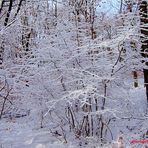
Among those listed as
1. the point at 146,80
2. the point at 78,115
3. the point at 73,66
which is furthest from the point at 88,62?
the point at 146,80

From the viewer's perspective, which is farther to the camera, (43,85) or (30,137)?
(30,137)

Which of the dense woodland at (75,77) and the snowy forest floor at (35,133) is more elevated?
the dense woodland at (75,77)

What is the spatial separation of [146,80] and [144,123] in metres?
3.10

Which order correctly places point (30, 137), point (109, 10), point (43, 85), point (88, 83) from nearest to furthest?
point (88, 83) → point (43, 85) → point (30, 137) → point (109, 10)

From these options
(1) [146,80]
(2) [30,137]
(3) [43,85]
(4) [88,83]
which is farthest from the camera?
(1) [146,80]

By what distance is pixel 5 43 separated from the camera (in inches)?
321

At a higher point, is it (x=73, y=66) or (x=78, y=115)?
(x=73, y=66)

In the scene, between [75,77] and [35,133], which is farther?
[35,133]

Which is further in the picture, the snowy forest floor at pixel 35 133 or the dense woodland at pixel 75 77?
the snowy forest floor at pixel 35 133

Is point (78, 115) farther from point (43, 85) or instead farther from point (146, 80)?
point (146, 80)

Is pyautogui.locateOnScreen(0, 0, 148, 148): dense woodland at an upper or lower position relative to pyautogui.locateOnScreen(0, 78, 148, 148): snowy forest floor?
upper

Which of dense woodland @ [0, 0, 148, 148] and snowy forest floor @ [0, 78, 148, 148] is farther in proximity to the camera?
snowy forest floor @ [0, 78, 148, 148]

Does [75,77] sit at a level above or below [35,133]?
above

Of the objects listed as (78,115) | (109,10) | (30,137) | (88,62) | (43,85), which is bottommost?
(30,137)
